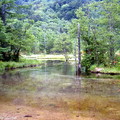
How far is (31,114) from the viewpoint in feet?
19.3

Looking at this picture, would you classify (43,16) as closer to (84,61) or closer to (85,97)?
(84,61)

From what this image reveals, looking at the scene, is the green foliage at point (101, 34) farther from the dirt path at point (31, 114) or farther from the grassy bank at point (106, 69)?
the dirt path at point (31, 114)

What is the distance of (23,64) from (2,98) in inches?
726

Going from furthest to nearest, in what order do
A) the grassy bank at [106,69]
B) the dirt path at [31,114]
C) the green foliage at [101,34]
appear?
the green foliage at [101,34], the grassy bank at [106,69], the dirt path at [31,114]

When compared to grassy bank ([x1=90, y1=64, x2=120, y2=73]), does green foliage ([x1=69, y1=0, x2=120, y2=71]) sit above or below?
above

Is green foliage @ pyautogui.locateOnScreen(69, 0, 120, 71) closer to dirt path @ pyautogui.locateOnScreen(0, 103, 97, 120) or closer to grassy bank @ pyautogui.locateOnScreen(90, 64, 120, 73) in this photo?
grassy bank @ pyautogui.locateOnScreen(90, 64, 120, 73)

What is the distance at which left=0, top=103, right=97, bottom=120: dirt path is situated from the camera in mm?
→ 5527

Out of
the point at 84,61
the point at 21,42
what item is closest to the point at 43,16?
the point at 21,42

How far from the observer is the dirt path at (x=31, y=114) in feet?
18.1

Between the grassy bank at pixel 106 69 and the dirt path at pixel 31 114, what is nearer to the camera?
the dirt path at pixel 31 114

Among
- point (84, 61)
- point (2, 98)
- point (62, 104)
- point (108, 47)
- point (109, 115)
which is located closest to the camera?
point (109, 115)

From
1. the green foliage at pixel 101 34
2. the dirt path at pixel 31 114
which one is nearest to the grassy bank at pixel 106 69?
the green foliage at pixel 101 34

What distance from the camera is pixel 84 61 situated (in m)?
20.9

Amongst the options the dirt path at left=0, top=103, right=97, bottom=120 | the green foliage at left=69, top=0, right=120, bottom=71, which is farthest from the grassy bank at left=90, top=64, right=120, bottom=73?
the dirt path at left=0, top=103, right=97, bottom=120
